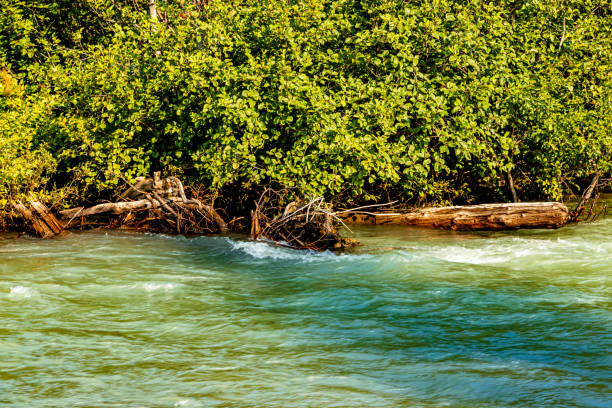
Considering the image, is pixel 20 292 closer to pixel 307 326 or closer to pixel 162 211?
pixel 307 326

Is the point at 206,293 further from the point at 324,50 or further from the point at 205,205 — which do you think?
the point at 324,50

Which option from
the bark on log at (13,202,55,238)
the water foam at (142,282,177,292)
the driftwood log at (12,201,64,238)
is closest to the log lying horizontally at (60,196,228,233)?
the driftwood log at (12,201,64,238)

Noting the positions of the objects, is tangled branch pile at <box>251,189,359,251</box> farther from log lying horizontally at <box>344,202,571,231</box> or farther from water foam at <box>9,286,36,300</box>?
water foam at <box>9,286,36,300</box>

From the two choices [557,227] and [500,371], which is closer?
[500,371]

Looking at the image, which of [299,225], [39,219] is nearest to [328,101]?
[299,225]

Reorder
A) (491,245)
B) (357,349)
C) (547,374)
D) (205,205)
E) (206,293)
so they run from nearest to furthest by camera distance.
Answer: (547,374) < (357,349) < (206,293) < (491,245) < (205,205)

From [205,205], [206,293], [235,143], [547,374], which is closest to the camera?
[547,374]

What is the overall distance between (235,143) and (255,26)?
9.88 ft

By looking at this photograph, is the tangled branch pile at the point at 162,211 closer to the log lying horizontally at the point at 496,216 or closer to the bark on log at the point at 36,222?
the bark on log at the point at 36,222

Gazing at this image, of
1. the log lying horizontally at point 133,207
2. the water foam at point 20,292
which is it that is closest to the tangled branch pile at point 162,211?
the log lying horizontally at point 133,207

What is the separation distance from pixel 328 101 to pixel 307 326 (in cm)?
694

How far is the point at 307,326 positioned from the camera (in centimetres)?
781

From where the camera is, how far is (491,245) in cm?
1271

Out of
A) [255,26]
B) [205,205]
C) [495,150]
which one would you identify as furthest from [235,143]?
[495,150]
